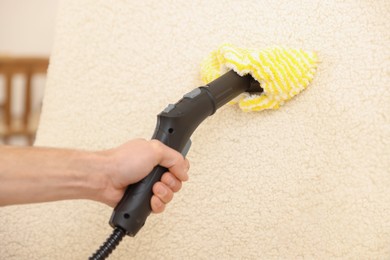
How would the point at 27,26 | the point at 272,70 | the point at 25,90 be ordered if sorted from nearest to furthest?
the point at 272,70 → the point at 25,90 → the point at 27,26

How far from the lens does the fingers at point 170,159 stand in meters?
0.57

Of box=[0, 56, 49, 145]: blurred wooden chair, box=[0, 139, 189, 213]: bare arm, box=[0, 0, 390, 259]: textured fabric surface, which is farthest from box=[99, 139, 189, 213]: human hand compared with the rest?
box=[0, 56, 49, 145]: blurred wooden chair

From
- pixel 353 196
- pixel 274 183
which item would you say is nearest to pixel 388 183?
pixel 353 196

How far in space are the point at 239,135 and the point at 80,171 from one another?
29 centimetres

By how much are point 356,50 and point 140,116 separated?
39 cm

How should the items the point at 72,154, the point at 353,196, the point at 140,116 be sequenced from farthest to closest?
1. the point at 140,116
2. the point at 353,196
3. the point at 72,154

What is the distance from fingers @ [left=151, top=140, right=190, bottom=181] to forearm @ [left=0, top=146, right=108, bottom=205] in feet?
0.23

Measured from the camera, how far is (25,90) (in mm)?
1731

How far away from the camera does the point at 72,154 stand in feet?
1.85

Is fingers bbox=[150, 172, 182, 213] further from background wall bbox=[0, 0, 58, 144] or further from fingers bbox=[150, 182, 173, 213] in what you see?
background wall bbox=[0, 0, 58, 144]

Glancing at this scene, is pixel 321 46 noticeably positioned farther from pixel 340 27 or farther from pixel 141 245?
pixel 141 245

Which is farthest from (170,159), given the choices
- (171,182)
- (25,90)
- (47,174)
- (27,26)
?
(27,26)

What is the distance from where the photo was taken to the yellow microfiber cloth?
0.69 meters

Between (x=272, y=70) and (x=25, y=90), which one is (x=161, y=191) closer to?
(x=272, y=70)
